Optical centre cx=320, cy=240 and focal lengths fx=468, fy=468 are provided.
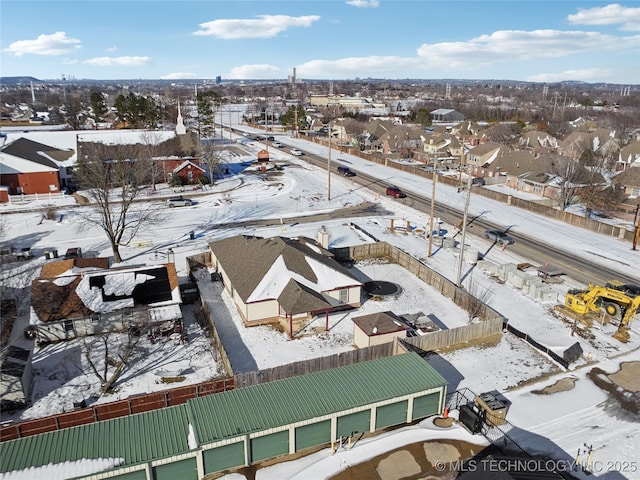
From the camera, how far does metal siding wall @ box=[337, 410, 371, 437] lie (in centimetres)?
2008

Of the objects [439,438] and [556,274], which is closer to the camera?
[439,438]

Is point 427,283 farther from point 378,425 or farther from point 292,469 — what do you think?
point 292,469

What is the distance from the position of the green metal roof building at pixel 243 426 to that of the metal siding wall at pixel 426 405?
0.17 ft

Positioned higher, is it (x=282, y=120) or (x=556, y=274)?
(x=282, y=120)

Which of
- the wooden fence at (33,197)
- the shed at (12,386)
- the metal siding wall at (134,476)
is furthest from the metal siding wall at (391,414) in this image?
the wooden fence at (33,197)

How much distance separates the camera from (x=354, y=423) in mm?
20312


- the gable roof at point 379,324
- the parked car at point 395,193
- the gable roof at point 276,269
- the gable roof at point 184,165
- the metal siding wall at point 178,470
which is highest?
the gable roof at point 184,165

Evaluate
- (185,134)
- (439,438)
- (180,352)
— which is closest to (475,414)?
(439,438)

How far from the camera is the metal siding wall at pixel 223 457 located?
59.4ft

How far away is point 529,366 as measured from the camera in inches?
1043

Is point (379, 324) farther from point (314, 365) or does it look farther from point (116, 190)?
point (116, 190)

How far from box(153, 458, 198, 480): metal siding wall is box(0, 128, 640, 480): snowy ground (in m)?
1.53

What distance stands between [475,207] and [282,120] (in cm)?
9412

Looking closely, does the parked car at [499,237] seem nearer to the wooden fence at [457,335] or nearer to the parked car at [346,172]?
the wooden fence at [457,335]
